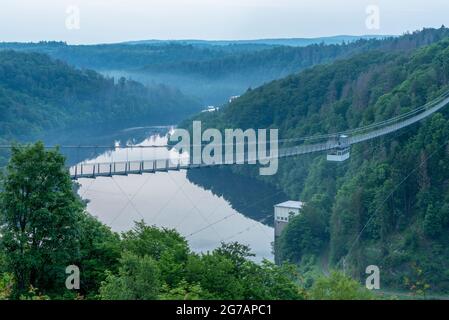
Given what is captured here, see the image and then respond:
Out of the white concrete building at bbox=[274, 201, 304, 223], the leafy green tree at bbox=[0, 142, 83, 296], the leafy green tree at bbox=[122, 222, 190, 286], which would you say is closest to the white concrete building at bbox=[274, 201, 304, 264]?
the white concrete building at bbox=[274, 201, 304, 223]

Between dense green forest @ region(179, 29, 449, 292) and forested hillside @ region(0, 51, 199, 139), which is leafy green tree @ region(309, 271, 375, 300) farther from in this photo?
forested hillside @ region(0, 51, 199, 139)

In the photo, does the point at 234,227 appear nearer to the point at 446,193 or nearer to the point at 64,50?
the point at 446,193

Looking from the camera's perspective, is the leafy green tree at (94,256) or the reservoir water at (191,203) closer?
the leafy green tree at (94,256)

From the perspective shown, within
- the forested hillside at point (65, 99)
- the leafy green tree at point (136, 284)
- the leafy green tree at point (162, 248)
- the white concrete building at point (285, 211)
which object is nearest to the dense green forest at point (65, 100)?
the forested hillside at point (65, 99)

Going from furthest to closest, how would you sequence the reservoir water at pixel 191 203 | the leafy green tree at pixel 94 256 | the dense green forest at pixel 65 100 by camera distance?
the dense green forest at pixel 65 100
the reservoir water at pixel 191 203
the leafy green tree at pixel 94 256

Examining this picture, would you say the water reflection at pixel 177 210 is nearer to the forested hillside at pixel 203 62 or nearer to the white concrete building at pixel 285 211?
the white concrete building at pixel 285 211

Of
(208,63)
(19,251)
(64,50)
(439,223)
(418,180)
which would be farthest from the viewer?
(64,50)

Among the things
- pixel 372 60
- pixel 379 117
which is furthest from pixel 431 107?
pixel 372 60
